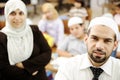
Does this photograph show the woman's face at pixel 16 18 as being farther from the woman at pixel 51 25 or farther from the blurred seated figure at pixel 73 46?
the woman at pixel 51 25

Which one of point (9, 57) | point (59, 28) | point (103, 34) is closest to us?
point (103, 34)

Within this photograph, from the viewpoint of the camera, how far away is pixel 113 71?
5.54 ft

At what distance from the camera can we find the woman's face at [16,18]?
2.53m

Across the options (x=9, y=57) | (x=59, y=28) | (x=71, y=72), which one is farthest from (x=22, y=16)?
(x=59, y=28)

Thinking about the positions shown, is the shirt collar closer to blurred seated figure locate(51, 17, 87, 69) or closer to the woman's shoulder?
the woman's shoulder

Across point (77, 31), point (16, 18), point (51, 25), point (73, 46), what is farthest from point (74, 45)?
point (51, 25)

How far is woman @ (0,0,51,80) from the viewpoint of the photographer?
2.49m

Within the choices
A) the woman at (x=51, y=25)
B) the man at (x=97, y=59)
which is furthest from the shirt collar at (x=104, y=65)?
the woman at (x=51, y=25)

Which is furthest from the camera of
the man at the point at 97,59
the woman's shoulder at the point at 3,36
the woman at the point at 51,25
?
the woman at the point at 51,25

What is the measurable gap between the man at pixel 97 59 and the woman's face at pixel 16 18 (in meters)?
0.99

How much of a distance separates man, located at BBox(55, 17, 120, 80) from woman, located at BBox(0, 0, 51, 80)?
906 mm

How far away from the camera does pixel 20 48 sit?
2.59 metres

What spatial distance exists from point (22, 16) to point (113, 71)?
1215 millimetres

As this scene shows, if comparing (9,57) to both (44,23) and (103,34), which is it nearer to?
(103,34)
